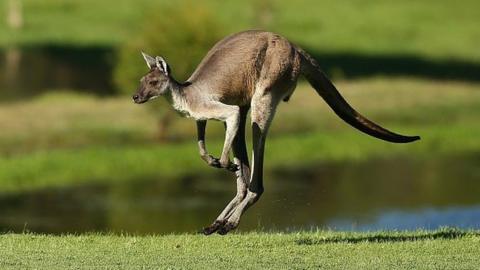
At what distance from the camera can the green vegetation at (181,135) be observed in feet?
89.6

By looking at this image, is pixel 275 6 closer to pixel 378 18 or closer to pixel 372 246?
pixel 378 18

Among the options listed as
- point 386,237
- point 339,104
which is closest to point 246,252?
point 386,237

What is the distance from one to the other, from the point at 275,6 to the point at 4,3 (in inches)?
532

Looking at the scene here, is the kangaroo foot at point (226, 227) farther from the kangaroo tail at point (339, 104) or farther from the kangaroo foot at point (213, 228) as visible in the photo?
the kangaroo tail at point (339, 104)

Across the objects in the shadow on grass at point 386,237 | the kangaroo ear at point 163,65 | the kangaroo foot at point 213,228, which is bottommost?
the kangaroo foot at point 213,228

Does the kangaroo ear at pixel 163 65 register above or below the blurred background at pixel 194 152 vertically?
below

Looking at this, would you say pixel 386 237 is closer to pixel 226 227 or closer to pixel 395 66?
pixel 226 227

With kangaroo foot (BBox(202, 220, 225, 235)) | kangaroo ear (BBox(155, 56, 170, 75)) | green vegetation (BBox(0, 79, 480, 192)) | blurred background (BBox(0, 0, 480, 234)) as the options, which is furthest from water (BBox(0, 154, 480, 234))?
kangaroo ear (BBox(155, 56, 170, 75))

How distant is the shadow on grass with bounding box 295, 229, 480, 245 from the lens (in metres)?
12.9

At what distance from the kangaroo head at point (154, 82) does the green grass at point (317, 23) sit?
138ft

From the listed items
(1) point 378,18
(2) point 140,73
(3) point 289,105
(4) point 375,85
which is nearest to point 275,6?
(1) point 378,18

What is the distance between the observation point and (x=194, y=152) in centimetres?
2905

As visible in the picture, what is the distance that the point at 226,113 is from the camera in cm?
1184

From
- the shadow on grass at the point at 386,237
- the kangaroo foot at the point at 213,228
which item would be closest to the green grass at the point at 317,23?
the shadow on grass at the point at 386,237
